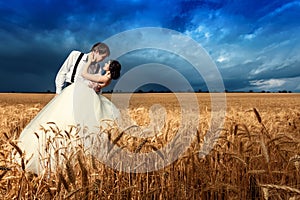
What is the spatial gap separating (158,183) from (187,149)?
587mm

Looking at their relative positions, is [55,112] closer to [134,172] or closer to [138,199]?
[134,172]

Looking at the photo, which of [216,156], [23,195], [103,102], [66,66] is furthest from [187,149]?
[66,66]

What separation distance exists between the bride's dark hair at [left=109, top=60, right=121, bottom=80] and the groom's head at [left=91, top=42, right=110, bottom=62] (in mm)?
263

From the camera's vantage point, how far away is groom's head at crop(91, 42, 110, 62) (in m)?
5.09

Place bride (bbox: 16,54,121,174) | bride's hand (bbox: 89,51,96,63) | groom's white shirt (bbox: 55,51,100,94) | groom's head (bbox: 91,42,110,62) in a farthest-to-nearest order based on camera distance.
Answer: groom's white shirt (bbox: 55,51,100,94) → bride's hand (bbox: 89,51,96,63) → groom's head (bbox: 91,42,110,62) → bride (bbox: 16,54,121,174)

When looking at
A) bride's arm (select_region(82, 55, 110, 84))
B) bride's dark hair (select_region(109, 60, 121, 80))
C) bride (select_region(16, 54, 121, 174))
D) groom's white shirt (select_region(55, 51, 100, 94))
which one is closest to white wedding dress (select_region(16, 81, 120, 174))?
bride (select_region(16, 54, 121, 174))

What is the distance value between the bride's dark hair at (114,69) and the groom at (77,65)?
0.96ft

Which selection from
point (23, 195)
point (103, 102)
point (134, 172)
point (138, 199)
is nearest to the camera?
point (23, 195)

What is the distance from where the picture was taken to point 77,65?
5531mm

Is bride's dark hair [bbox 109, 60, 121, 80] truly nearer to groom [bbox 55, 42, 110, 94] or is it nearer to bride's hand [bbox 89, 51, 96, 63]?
groom [bbox 55, 42, 110, 94]

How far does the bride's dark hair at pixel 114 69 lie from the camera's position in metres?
4.94

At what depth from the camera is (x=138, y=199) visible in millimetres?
2490

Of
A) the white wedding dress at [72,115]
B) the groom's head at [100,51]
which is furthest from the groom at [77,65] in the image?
the white wedding dress at [72,115]

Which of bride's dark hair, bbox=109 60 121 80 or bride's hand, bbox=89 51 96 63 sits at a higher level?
bride's hand, bbox=89 51 96 63
